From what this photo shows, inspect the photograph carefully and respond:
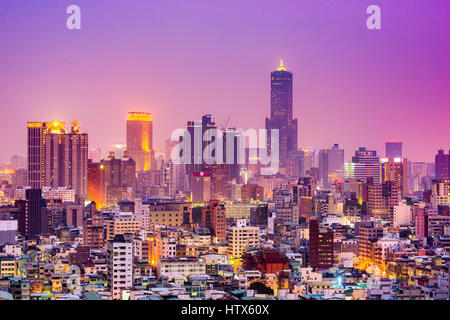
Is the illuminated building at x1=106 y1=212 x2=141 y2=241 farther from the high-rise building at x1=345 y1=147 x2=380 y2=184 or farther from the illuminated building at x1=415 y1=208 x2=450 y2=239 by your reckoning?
the illuminated building at x1=415 y1=208 x2=450 y2=239

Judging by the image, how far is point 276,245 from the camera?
31.4ft

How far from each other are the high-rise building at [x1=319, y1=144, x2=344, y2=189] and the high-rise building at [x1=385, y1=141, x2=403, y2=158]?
0.55 metres

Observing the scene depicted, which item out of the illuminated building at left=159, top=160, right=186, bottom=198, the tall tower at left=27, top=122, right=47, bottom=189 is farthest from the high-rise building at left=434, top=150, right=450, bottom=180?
the tall tower at left=27, top=122, right=47, bottom=189

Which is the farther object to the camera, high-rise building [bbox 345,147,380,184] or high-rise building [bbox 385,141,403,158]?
high-rise building [bbox 345,147,380,184]

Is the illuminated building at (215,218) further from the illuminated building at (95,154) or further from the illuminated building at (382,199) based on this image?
the illuminated building at (382,199)

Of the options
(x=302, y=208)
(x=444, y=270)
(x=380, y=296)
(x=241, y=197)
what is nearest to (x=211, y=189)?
(x=241, y=197)

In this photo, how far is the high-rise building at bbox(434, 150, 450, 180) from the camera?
8.02 meters

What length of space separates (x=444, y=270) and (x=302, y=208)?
20.9 feet

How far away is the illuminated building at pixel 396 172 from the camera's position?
357 inches

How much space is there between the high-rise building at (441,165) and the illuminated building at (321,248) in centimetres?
164

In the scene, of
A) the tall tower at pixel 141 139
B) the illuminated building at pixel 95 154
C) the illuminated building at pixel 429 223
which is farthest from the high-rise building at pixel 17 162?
the illuminated building at pixel 429 223

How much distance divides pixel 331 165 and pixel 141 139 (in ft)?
10.6

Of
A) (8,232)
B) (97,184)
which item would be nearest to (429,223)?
(97,184)
